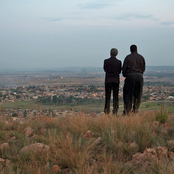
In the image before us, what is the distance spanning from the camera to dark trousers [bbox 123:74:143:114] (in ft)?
22.3

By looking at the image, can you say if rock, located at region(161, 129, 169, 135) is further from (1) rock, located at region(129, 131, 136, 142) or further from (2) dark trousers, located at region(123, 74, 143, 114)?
(2) dark trousers, located at region(123, 74, 143, 114)

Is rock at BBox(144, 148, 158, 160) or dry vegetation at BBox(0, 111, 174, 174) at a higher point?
rock at BBox(144, 148, 158, 160)

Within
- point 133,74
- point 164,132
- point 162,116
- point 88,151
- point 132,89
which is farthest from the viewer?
point 132,89

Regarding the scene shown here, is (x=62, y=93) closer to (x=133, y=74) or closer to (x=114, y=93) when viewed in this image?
(x=114, y=93)

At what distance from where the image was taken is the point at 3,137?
5055 mm

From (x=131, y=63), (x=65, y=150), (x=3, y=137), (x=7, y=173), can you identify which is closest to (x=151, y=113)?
(x=131, y=63)

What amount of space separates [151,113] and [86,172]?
4.09m

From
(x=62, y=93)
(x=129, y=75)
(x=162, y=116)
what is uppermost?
(x=129, y=75)

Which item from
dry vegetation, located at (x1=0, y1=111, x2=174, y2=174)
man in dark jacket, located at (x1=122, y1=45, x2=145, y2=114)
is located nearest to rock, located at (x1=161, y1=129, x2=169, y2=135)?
dry vegetation, located at (x1=0, y1=111, x2=174, y2=174)

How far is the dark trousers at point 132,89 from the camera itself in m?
6.79

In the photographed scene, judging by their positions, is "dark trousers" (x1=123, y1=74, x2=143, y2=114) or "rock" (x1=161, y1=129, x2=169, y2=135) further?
"dark trousers" (x1=123, y1=74, x2=143, y2=114)

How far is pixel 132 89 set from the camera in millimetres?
6883

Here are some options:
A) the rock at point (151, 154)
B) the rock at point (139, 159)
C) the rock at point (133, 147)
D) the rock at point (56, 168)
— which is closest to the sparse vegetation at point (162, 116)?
the rock at point (133, 147)

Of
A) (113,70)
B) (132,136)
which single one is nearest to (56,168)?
(132,136)
